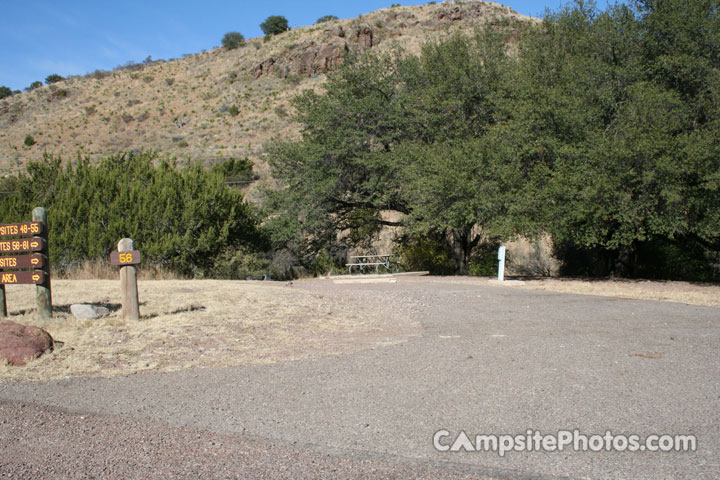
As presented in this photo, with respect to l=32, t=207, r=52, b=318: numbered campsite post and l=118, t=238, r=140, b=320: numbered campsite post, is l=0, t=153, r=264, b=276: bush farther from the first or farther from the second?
l=118, t=238, r=140, b=320: numbered campsite post

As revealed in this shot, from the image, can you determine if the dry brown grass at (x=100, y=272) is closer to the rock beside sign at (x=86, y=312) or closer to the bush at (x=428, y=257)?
the rock beside sign at (x=86, y=312)

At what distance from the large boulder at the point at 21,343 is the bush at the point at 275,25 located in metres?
80.6

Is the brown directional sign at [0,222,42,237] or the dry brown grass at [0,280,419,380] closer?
the dry brown grass at [0,280,419,380]

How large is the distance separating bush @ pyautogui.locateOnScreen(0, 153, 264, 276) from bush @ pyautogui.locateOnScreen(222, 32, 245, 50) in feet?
211

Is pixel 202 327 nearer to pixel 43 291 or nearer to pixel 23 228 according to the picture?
pixel 43 291

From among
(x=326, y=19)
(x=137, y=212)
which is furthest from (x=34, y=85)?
(x=137, y=212)

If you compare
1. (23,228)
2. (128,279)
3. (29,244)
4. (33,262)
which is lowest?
(128,279)

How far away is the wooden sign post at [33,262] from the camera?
350 inches

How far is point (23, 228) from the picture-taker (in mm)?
9117

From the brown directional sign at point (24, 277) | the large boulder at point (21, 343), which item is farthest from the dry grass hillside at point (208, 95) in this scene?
the large boulder at point (21, 343)

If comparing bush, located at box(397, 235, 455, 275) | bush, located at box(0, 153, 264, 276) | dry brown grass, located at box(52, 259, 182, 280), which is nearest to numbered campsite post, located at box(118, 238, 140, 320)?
dry brown grass, located at box(52, 259, 182, 280)

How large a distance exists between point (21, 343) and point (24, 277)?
2.46 meters

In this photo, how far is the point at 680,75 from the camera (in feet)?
53.7

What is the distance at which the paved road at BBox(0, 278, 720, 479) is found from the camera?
393 centimetres
